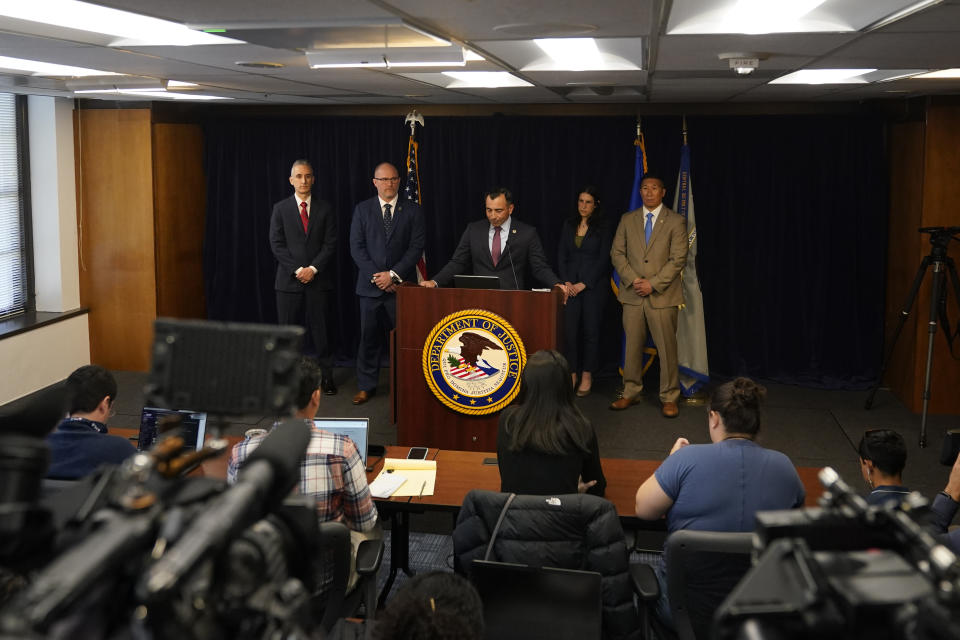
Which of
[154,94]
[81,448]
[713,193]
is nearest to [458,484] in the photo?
[81,448]

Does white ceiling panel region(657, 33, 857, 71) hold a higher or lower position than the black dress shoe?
→ higher

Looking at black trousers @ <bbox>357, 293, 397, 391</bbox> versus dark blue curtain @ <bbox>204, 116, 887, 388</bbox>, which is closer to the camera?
black trousers @ <bbox>357, 293, 397, 391</bbox>

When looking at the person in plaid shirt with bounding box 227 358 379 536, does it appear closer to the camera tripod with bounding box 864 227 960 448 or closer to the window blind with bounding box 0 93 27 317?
the camera tripod with bounding box 864 227 960 448

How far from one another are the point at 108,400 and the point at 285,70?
2038 millimetres

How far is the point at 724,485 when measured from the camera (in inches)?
114

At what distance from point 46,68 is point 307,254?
106 inches

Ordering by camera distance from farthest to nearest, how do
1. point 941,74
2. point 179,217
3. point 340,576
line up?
point 179,217
point 941,74
point 340,576

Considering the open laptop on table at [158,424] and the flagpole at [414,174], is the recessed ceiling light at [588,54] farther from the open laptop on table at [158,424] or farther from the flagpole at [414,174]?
the flagpole at [414,174]

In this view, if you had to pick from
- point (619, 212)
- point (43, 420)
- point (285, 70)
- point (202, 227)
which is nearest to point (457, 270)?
point (619, 212)

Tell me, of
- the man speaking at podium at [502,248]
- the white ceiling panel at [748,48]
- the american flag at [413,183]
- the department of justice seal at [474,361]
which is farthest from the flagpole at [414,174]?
the white ceiling panel at [748,48]

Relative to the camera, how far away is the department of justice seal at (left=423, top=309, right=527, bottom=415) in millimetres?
5418

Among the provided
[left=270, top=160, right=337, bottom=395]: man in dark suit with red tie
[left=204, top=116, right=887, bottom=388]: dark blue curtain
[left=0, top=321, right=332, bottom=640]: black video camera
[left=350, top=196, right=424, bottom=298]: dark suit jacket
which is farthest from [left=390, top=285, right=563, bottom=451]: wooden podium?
[left=0, top=321, right=332, bottom=640]: black video camera

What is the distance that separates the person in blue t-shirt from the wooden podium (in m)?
2.47

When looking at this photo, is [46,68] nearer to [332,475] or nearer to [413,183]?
[413,183]
